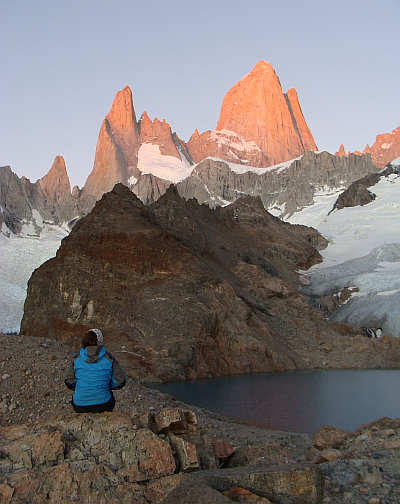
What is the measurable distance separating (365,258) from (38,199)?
12446 centimetres

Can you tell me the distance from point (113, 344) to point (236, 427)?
2137 centimetres

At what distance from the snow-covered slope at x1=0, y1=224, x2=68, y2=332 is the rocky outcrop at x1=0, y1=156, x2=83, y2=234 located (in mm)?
49252

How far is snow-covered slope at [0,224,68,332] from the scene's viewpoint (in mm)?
66425

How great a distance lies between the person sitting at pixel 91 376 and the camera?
7160 mm

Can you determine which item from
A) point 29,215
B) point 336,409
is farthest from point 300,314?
point 29,215

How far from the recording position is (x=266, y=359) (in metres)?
39.4

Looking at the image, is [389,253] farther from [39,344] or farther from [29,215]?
[29,215]

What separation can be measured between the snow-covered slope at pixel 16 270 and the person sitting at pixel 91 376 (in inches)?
2396

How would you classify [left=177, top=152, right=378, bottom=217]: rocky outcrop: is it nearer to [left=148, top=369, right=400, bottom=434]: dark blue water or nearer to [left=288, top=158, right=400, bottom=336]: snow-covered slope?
[left=288, top=158, right=400, bottom=336]: snow-covered slope

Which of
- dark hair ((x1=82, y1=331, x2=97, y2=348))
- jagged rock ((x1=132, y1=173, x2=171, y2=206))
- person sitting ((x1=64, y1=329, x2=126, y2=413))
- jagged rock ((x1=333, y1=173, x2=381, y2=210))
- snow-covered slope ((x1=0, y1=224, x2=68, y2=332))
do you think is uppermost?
jagged rock ((x1=333, y1=173, x2=381, y2=210))

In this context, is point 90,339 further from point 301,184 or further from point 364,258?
point 301,184

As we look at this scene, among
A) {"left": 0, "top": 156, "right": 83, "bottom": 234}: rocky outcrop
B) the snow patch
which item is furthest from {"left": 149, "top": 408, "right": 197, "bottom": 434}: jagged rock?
{"left": 0, "top": 156, "right": 83, "bottom": 234}: rocky outcrop

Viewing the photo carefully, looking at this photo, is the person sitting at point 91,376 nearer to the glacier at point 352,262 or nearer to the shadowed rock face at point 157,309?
the shadowed rock face at point 157,309

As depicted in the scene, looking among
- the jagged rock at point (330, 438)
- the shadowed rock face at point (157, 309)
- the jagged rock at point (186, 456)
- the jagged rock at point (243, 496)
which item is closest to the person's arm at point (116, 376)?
the jagged rock at point (186, 456)
